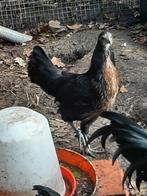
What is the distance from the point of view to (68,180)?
4.28 metres

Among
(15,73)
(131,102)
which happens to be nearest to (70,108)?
(131,102)

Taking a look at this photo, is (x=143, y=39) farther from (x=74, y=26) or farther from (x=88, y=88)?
(x=88, y=88)

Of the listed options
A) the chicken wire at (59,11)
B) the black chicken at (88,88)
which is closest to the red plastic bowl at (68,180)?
the black chicken at (88,88)

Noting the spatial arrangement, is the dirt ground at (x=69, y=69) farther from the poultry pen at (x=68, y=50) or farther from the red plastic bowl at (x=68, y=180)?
the red plastic bowl at (x=68, y=180)

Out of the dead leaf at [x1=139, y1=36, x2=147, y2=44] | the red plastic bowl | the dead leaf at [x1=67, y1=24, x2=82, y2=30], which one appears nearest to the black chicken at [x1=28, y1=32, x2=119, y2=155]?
the red plastic bowl

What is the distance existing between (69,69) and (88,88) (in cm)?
153

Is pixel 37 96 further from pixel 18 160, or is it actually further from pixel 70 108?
pixel 18 160

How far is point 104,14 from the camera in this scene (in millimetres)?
7824

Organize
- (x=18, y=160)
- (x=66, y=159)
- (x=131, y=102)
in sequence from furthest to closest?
(x=131, y=102) < (x=66, y=159) < (x=18, y=160)

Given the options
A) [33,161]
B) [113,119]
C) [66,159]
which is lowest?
[66,159]

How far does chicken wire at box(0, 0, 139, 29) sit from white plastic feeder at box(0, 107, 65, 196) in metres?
3.96

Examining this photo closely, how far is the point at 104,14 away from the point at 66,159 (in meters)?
3.75

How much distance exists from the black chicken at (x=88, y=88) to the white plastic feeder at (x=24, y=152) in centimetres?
95

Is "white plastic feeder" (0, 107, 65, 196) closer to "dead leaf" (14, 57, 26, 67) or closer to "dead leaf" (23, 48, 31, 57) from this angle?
"dead leaf" (14, 57, 26, 67)
